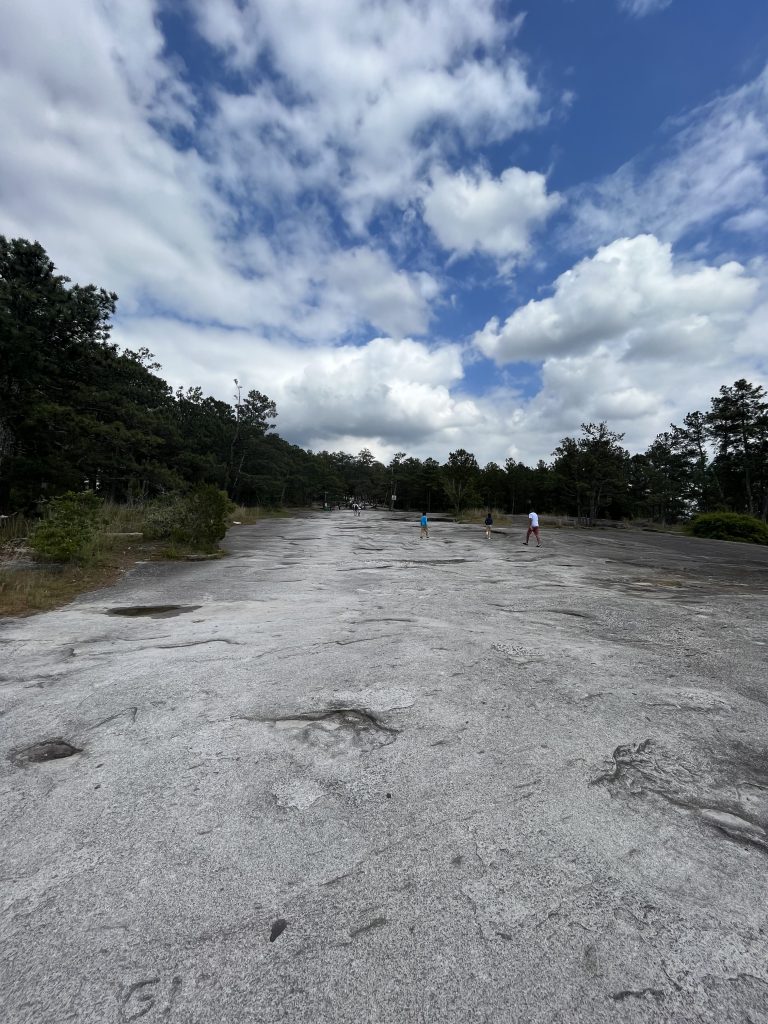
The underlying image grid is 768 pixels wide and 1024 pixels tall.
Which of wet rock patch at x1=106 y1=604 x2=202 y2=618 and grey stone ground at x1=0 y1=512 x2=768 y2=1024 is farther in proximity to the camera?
wet rock patch at x1=106 y1=604 x2=202 y2=618

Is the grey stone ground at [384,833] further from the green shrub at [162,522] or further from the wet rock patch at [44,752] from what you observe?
the green shrub at [162,522]

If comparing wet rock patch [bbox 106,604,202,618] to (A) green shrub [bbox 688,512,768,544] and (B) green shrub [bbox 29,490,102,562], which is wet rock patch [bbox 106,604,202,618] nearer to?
(B) green shrub [bbox 29,490,102,562]

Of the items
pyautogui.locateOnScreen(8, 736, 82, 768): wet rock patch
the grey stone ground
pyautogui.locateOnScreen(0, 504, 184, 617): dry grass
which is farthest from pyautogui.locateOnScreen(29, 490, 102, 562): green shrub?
pyautogui.locateOnScreen(8, 736, 82, 768): wet rock patch

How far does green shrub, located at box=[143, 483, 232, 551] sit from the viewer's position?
11367 mm

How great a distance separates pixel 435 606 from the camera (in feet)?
19.6

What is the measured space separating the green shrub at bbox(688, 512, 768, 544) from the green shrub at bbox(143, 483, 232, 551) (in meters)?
24.3

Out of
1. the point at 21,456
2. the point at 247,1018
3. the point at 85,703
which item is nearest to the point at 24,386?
the point at 21,456

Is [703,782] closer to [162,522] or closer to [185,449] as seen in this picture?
[162,522]

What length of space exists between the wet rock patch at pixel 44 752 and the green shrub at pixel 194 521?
902 centimetres

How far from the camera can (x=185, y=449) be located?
33.0 meters

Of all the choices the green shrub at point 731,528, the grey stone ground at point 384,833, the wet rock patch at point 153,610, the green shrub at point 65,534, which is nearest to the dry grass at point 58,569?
the green shrub at point 65,534

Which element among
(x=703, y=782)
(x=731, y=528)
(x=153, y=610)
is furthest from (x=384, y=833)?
(x=731, y=528)

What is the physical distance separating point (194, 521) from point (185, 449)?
24287mm

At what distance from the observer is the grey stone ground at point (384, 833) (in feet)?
4.31
